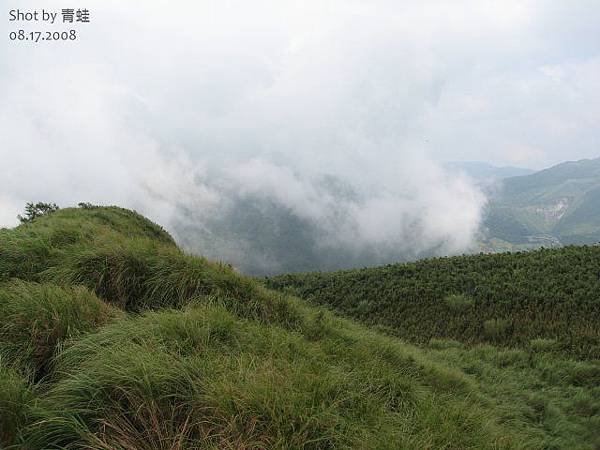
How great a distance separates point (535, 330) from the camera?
41.9 feet

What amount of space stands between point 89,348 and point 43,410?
0.86m

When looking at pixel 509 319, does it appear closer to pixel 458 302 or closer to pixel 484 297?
pixel 458 302

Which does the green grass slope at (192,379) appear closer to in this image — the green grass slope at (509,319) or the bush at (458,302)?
the green grass slope at (509,319)

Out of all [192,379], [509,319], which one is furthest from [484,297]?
[192,379]

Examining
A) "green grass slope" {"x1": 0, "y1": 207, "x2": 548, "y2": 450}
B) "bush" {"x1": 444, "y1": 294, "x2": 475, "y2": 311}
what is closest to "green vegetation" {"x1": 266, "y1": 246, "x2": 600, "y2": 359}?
"bush" {"x1": 444, "y1": 294, "x2": 475, "y2": 311}

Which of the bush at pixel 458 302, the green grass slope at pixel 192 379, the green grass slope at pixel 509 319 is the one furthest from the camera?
the bush at pixel 458 302

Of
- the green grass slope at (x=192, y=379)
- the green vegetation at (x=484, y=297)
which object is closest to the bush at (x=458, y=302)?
the green vegetation at (x=484, y=297)

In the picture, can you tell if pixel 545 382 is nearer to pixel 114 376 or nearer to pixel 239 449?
pixel 239 449

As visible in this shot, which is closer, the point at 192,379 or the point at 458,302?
the point at 192,379

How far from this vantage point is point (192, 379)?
3.56 m

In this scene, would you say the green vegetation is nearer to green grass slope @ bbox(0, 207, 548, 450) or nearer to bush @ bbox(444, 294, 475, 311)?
bush @ bbox(444, 294, 475, 311)

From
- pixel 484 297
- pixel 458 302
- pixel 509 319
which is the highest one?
pixel 484 297

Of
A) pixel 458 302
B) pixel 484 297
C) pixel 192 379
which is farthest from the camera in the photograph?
pixel 484 297

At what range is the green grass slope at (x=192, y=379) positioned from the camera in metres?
3.02
